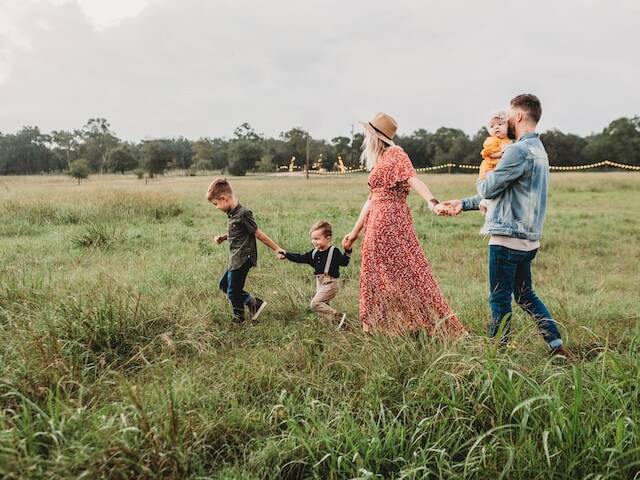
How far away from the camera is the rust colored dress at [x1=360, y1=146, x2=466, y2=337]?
414 centimetres

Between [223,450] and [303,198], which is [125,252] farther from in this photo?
[303,198]

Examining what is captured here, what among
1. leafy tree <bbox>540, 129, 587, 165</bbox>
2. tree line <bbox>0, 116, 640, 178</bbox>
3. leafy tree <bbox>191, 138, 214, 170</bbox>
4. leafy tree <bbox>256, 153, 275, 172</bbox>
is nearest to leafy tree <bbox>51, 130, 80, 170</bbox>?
tree line <bbox>0, 116, 640, 178</bbox>

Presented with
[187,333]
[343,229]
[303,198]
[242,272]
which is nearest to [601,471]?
[187,333]

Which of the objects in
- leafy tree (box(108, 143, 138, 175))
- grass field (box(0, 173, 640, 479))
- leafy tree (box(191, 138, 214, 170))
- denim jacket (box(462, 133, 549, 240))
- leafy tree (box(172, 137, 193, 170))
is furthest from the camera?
leafy tree (box(108, 143, 138, 175))

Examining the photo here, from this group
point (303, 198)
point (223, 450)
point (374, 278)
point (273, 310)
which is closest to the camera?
point (223, 450)

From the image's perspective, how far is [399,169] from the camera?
4.09 m

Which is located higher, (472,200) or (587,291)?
(472,200)

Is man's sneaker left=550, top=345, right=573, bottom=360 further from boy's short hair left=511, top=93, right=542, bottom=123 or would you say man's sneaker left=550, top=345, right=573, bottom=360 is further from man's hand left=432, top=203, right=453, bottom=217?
boy's short hair left=511, top=93, right=542, bottom=123

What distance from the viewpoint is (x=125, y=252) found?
827 centimetres

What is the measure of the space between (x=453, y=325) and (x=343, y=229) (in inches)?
294

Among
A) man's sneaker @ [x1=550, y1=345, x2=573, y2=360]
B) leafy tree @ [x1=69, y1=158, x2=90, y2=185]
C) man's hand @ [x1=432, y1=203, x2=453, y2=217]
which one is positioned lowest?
man's sneaker @ [x1=550, y1=345, x2=573, y2=360]

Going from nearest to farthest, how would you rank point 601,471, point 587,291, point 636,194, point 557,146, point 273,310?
point 601,471 → point 273,310 → point 587,291 → point 636,194 → point 557,146

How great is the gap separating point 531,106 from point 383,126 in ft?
4.02

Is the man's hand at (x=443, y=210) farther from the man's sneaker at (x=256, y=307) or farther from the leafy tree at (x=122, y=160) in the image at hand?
the leafy tree at (x=122, y=160)
